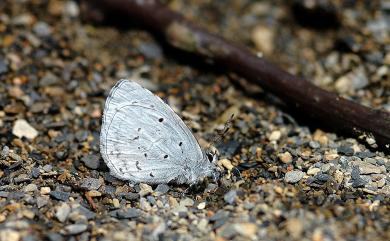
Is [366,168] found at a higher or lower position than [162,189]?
higher

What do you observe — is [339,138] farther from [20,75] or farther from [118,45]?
[20,75]

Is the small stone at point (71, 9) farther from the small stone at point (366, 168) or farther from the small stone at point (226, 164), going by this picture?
the small stone at point (366, 168)

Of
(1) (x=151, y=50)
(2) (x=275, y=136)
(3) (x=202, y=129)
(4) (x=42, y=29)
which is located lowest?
(3) (x=202, y=129)

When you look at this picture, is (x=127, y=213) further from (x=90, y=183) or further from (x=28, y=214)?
(x=28, y=214)

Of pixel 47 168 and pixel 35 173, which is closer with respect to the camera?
pixel 35 173

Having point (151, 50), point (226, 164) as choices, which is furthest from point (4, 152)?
point (151, 50)

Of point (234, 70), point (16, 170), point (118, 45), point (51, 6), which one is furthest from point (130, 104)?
point (51, 6)

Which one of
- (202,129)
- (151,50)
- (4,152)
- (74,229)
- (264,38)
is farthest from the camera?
(264,38)

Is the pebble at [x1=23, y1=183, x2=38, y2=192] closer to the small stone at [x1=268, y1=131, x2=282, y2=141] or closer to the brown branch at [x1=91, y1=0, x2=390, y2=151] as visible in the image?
the small stone at [x1=268, y1=131, x2=282, y2=141]

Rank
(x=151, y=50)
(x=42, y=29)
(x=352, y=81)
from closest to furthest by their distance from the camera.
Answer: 1. (x=352, y=81)
2. (x=42, y=29)
3. (x=151, y=50)
